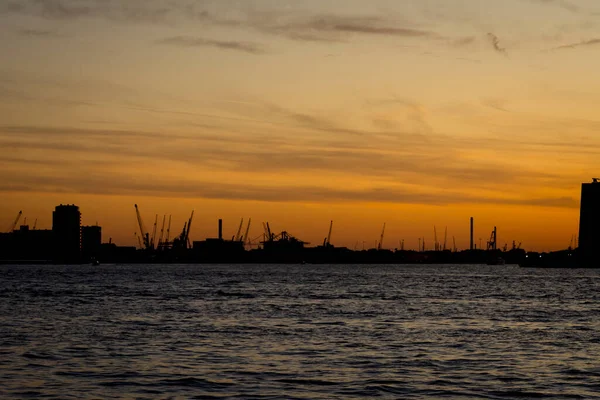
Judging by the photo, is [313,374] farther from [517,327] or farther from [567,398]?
[517,327]

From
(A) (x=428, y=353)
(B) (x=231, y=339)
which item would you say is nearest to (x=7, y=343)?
(B) (x=231, y=339)

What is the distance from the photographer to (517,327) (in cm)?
5975

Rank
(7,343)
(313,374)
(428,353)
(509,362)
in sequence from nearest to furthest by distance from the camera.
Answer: (313,374), (509,362), (428,353), (7,343)

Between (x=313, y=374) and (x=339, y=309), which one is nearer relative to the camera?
(x=313, y=374)

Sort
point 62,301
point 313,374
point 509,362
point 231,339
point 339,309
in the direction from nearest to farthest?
1. point 313,374
2. point 509,362
3. point 231,339
4. point 339,309
5. point 62,301

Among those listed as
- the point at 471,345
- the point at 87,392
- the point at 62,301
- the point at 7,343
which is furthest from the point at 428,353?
the point at 62,301

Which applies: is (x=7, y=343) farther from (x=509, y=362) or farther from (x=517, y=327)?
(x=517, y=327)

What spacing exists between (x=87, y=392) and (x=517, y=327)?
35.4 metres

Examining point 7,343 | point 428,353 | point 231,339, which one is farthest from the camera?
point 231,339

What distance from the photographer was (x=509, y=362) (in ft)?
130

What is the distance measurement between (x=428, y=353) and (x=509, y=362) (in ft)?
15.2

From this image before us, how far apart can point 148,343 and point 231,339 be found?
15.3 feet

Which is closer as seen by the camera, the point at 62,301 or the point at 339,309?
the point at 339,309

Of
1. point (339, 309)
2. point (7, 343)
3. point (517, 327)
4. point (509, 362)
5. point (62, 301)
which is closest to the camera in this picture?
point (509, 362)
